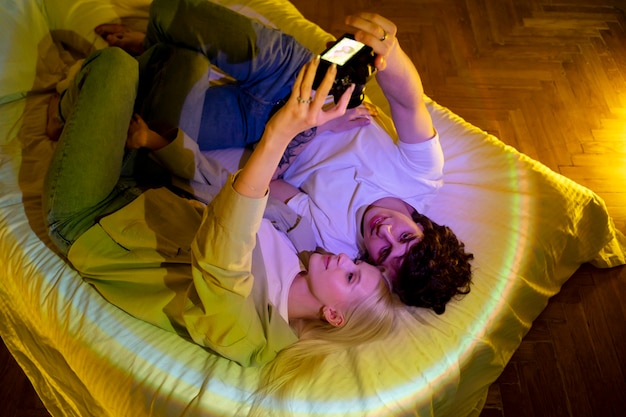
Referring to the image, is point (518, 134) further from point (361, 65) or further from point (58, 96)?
point (58, 96)

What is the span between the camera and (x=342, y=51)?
3.17 feet

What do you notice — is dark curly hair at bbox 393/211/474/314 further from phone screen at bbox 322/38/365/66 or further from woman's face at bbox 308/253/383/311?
phone screen at bbox 322/38/365/66

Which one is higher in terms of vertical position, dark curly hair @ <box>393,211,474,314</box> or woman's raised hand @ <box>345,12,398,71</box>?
woman's raised hand @ <box>345,12,398,71</box>

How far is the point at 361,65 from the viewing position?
99cm

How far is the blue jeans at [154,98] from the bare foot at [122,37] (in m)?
0.15

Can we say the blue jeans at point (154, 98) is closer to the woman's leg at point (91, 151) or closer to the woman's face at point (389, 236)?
the woman's leg at point (91, 151)

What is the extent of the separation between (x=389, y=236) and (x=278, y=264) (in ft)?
0.81

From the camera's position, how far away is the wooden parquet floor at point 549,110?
1.42 meters

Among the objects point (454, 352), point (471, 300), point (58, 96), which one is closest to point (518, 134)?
point (471, 300)

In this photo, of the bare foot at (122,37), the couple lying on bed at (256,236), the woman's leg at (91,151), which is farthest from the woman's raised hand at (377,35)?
the bare foot at (122,37)

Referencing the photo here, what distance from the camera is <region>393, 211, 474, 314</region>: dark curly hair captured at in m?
1.14

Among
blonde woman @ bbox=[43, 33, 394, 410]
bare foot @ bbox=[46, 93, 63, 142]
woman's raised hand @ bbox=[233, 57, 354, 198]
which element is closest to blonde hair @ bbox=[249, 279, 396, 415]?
blonde woman @ bbox=[43, 33, 394, 410]

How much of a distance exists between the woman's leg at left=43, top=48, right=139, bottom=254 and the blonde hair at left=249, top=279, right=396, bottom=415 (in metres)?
0.49

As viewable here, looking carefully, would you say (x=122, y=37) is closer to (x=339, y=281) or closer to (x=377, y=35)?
(x=377, y=35)
